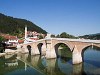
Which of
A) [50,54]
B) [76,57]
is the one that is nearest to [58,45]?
[50,54]

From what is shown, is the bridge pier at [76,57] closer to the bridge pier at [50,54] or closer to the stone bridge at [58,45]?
the stone bridge at [58,45]

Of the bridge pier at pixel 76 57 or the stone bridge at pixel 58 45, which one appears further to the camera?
the bridge pier at pixel 76 57

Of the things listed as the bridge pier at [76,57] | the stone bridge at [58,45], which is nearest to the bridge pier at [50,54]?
the stone bridge at [58,45]

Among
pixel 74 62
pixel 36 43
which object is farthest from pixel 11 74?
pixel 36 43

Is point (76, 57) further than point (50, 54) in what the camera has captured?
No

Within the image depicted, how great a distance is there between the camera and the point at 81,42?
1534 inches

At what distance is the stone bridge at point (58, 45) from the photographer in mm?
38500

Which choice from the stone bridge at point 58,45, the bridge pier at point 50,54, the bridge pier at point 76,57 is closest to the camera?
the stone bridge at point 58,45

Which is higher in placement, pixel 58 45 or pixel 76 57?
pixel 58 45

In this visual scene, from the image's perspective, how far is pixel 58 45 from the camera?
5078cm

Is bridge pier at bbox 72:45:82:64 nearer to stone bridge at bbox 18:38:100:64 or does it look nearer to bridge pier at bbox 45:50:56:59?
stone bridge at bbox 18:38:100:64

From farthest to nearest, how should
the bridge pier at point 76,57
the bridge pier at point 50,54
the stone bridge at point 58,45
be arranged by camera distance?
the bridge pier at point 50,54
the bridge pier at point 76,57
the stone bridge at point 58,45

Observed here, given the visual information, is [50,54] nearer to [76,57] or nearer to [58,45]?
[58,45]

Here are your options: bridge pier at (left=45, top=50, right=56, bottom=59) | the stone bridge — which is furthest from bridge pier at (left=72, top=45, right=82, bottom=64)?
bridge pier at (left=45, top=50, right=56, bottom=59)
